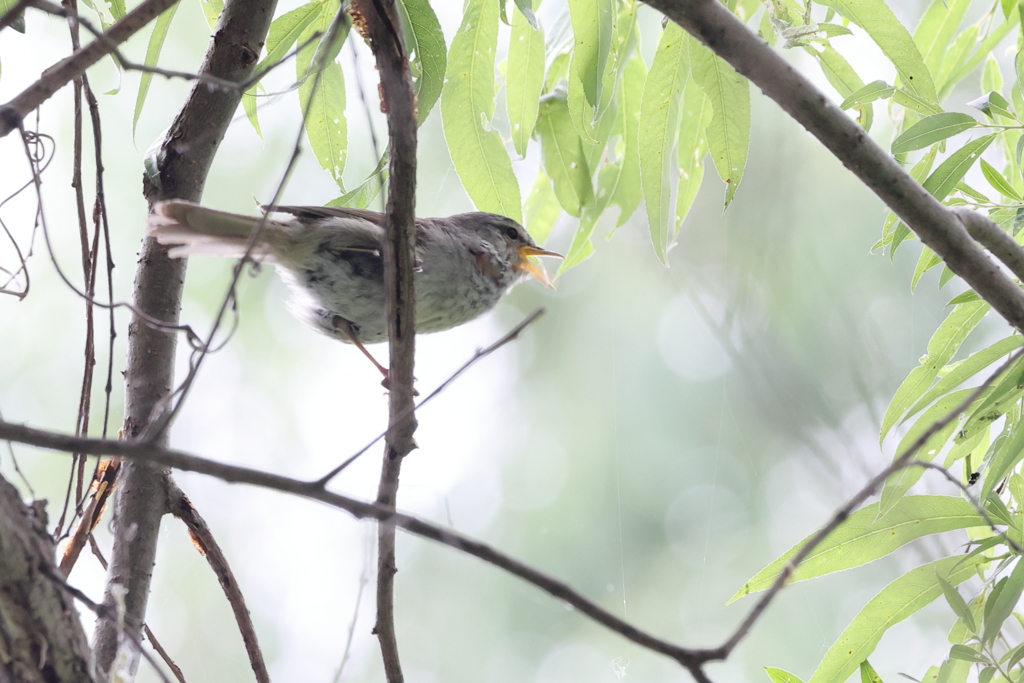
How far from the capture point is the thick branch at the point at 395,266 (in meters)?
1.42

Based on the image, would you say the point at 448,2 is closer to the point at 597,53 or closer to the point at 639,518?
the point at 597,53

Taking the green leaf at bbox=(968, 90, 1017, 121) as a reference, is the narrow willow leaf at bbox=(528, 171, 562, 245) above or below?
above

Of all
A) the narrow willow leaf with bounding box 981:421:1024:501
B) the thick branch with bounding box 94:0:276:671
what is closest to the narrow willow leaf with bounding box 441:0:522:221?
the thick branch with bounding box 94:0:276:671

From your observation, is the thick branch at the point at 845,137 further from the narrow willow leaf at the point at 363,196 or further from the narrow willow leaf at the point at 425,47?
the narrow willow leaf at the point at 363,196

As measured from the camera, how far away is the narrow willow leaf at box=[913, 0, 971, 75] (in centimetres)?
272

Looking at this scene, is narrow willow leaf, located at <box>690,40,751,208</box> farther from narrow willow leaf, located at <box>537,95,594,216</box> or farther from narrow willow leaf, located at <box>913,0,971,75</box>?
narrow willow leaf, located at <box>913,0,971,75</box>

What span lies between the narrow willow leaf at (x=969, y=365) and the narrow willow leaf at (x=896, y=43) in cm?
60

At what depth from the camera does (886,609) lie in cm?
217

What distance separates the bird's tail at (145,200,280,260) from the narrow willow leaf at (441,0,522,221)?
0.64 m

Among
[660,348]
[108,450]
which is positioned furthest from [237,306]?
[660,348]

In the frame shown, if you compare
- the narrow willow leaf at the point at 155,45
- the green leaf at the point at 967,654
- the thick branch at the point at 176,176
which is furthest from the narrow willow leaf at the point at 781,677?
the narrow willow leaf at the point at 155,45

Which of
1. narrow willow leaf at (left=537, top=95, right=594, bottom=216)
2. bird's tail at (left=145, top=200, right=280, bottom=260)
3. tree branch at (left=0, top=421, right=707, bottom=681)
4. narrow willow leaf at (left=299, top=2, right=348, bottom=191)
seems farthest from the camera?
narrow willow leaf at (left=537, top=95, right=594, bottom=216)

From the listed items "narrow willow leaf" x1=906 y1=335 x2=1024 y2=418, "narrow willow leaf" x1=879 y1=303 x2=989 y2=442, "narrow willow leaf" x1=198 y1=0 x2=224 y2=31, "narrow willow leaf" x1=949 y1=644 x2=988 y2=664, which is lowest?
"narrow willow leaf" x1=949 y1=644 x2=988 y2=664

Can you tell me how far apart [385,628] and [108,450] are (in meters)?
1.02
